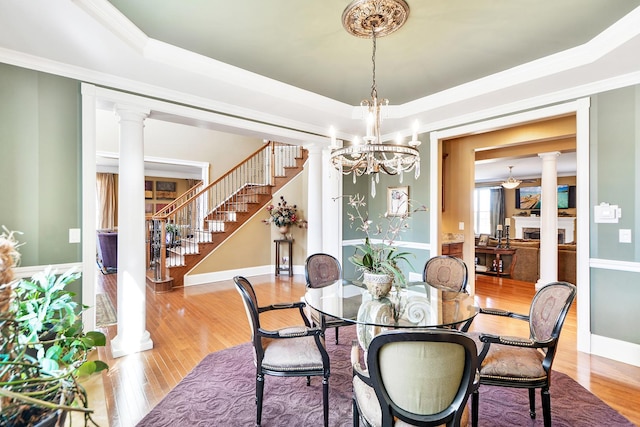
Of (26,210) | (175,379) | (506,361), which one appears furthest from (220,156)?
(506,361)

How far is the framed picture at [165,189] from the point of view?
10641 mm

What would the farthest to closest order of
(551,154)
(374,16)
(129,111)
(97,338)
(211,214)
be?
(211,214) → (551,154) → (129,111) → (374,16) → (97,338)

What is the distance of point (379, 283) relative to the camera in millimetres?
2256

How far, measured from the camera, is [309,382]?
242 cm

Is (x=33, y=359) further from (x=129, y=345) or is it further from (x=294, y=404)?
(x=129, y=345)

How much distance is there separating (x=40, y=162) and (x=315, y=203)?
313cm

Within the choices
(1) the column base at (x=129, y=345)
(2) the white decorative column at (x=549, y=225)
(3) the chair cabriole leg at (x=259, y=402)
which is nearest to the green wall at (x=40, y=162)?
(1) the column base at (x=129, y=345)

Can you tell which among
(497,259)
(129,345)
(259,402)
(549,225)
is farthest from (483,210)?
(129,345)

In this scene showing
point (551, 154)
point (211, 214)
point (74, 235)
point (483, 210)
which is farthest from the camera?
point (483, 210)

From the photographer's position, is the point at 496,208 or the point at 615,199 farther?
the point at 496,208

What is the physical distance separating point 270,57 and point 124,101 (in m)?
1.44

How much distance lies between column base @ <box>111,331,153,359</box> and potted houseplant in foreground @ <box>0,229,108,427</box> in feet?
8.78

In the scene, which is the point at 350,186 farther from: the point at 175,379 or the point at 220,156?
the point at 220,156

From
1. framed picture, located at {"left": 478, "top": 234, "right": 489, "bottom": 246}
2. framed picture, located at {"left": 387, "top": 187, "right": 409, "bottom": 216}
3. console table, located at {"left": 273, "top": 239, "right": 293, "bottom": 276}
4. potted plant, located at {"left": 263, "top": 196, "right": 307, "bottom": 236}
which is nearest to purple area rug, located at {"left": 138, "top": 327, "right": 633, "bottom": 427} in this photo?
framed picture, located at {"left": 387, "top": 187, "right": 409, "bottom": 216}
